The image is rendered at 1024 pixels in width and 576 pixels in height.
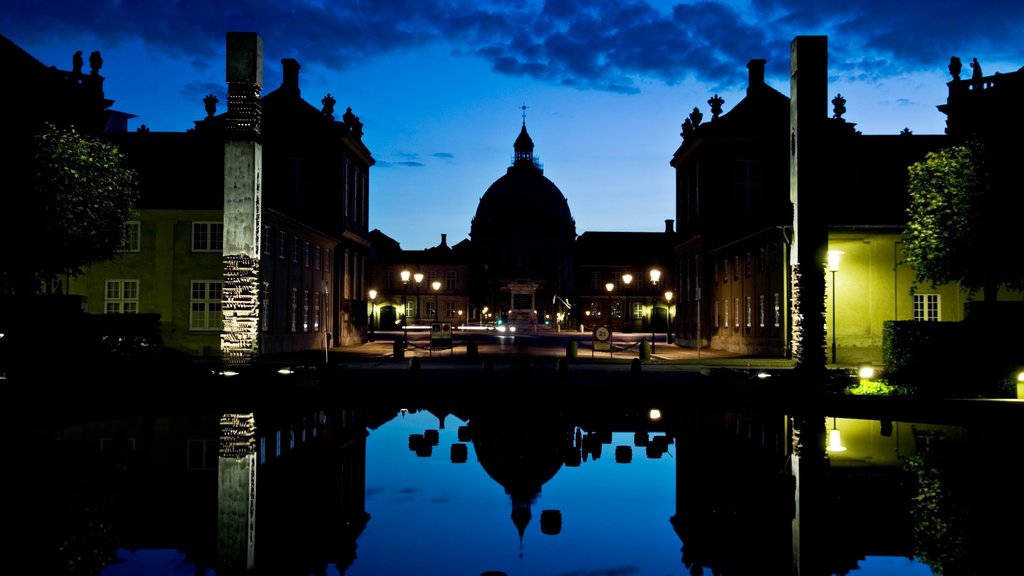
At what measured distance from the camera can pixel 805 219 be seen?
2489cm

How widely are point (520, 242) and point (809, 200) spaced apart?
492 feet

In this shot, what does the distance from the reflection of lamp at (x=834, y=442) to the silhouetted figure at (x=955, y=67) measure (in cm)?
3855

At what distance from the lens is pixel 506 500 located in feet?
35.3

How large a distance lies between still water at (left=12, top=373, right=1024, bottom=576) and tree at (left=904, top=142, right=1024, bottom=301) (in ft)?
41.0

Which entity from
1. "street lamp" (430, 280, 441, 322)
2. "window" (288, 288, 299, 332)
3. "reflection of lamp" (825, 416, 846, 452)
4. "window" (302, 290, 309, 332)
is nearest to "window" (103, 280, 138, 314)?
"window" (288, 288, 299, 332)

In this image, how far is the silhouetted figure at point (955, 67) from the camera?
1946 inches

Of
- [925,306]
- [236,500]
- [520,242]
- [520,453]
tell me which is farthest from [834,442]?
[520,242]

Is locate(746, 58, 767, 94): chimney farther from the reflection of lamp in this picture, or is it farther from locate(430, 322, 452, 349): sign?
the reflection of lamp

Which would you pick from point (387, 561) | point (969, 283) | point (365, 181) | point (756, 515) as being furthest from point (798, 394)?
point (365, 181)

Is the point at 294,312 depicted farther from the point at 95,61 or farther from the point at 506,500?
the point at 506,500

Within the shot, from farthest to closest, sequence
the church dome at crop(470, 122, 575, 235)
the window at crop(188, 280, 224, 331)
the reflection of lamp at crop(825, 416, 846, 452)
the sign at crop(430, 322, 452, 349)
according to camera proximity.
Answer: the church dome at crop(470, 122, 575, 235) < the sign at crop(430, 322, 452, 349) < the window at crop(188, 280, 224, 331) < the reflection of lamp at crop(825, 416, 846, 452)

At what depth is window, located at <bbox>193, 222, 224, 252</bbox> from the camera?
39.1m

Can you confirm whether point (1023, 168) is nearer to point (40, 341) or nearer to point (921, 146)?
point (921, 146)

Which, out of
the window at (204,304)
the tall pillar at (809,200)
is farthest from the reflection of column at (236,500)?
the window at (204,304)
